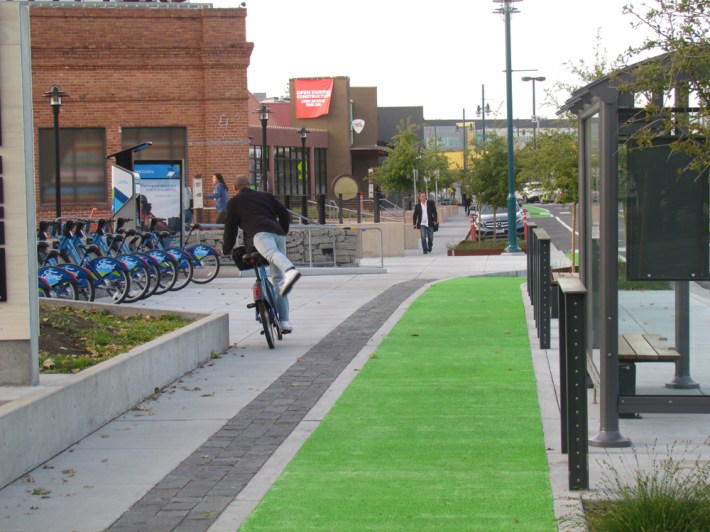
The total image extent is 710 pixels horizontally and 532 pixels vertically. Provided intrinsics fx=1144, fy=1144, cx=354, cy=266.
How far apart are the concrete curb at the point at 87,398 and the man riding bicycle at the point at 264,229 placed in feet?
3.75

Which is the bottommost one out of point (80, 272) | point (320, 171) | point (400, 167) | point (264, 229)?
point (80, 272)

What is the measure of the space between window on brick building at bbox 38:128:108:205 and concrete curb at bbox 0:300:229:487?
21379 mm

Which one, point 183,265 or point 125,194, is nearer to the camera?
point 183,265

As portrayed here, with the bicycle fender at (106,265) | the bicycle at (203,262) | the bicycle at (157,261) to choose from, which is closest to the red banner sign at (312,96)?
the bicycle at (203,262)

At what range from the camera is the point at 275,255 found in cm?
1197

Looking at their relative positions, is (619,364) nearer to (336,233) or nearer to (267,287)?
(267,287)

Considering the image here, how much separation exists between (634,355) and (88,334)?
510cm

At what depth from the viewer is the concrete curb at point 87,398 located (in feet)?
21.8

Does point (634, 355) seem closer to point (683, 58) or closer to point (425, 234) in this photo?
point (683, 58)

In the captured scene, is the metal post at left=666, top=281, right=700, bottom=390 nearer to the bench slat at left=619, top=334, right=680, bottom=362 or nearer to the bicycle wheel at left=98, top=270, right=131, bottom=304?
the bench slat at left=619, top=334, right=680, bottom=362

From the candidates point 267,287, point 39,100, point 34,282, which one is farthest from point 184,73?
point 34,282

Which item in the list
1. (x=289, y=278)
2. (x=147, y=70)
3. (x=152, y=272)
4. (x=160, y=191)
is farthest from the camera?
(x=147, y=70)

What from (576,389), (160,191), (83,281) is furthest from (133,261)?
(576,389)

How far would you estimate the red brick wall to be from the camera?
31047 mm
